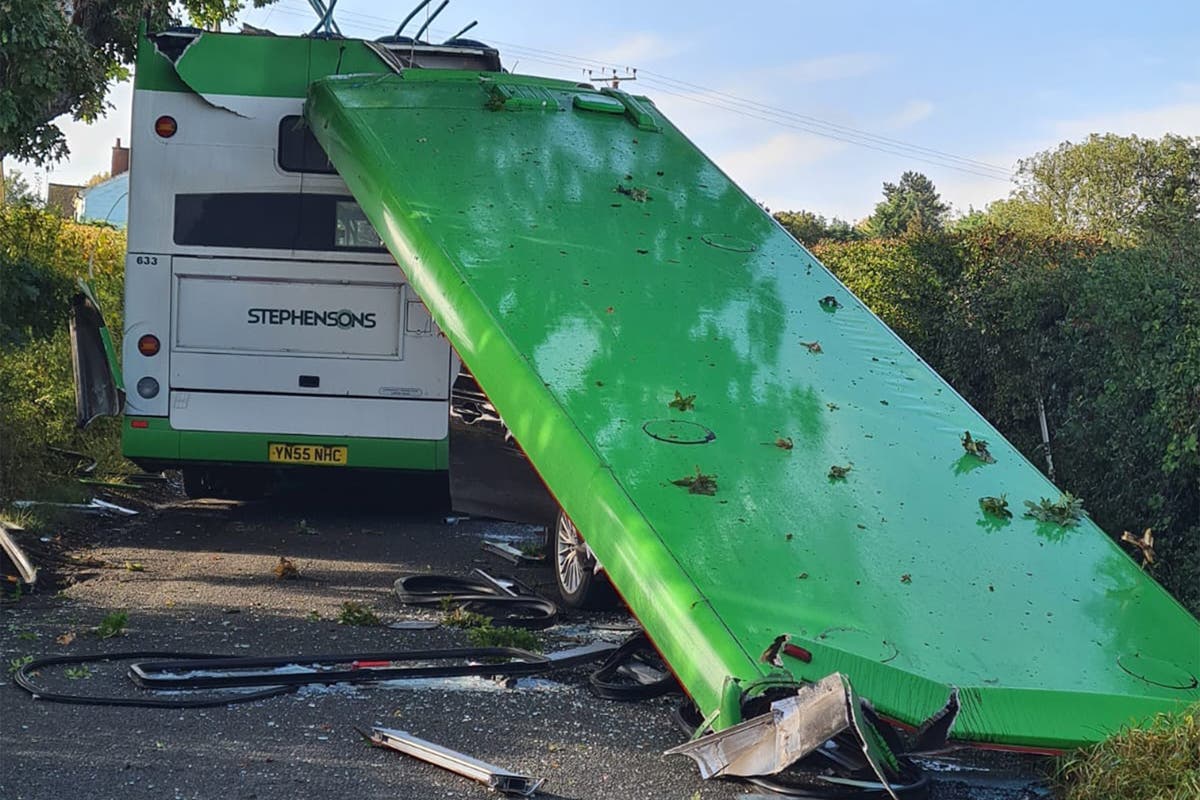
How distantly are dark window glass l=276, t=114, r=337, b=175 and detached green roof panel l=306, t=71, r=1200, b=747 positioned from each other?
2.46 ft

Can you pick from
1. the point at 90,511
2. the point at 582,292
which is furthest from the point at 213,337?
the point at 582,292

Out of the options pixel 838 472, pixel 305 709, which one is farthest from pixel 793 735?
pixel 305 709

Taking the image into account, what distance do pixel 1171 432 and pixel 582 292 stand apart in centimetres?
332

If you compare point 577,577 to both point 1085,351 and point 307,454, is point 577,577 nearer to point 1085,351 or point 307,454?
point 307,454

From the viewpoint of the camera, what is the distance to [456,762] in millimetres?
4371

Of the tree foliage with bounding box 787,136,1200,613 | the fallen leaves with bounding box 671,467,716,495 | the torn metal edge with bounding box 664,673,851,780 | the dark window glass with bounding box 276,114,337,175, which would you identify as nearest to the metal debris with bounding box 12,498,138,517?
the dark window glass with bounding box 276,114,337,175

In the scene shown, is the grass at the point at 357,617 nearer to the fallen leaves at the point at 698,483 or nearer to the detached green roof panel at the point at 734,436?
the detached green roof panel at the point at 734,436

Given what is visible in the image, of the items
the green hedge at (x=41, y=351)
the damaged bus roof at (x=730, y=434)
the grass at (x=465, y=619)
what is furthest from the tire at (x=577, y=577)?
the green hedge at (x=41, y=351)

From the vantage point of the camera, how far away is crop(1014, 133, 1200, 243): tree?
4162 cm

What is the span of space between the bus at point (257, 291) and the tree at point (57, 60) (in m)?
0.62

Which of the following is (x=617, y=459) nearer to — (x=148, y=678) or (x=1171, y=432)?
(x=148, y=678)

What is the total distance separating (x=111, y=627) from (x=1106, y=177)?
1738 inches

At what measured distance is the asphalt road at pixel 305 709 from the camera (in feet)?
14.0

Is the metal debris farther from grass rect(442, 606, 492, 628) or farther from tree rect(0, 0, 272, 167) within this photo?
grass rect(442, 606, 492, 628)
